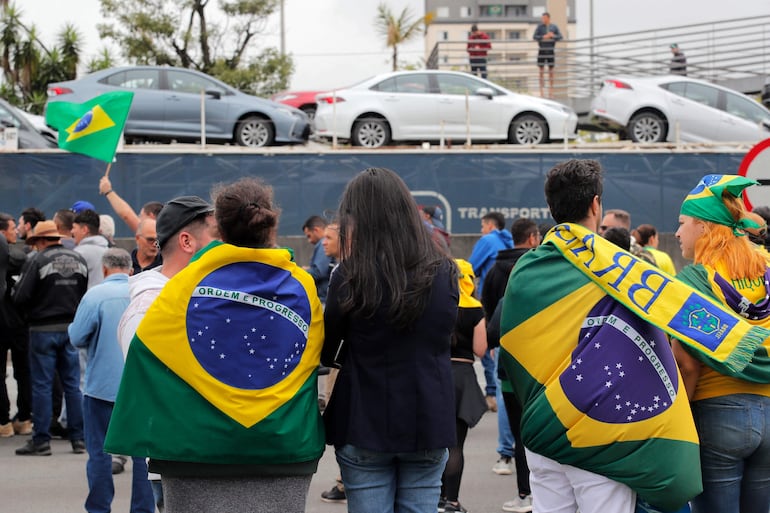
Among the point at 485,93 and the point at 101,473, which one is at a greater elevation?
the point at 485,93

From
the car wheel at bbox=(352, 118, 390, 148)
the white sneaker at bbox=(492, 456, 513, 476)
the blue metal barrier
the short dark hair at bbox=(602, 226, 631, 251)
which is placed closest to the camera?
the short dark hair at bbox=(602, 226, 631, 251)

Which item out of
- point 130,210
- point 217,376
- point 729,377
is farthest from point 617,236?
point 130,210

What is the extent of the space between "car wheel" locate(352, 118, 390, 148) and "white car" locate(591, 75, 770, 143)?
501 cm

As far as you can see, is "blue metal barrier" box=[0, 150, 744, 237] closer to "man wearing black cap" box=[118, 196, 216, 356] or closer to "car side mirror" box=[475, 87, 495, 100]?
"car side mirror" box=[475, 87, 495, 100]

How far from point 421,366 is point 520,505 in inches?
138

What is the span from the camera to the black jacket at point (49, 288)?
8688 mm

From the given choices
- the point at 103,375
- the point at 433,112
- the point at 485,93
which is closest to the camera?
the point at 103,375

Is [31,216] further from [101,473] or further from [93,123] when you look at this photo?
[101,473]

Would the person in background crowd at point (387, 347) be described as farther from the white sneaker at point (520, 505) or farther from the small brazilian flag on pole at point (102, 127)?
the small brazilian flag on pole at point (102, 127)

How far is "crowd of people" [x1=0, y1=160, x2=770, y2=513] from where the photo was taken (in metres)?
3.45

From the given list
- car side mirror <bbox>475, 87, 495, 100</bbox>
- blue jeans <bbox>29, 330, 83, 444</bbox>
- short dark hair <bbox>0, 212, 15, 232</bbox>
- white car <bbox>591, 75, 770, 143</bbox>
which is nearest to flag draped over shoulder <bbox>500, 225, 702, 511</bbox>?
blue jeans <bbox>29, 330, 83, 444</bbox>

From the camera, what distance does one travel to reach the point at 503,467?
7953mm

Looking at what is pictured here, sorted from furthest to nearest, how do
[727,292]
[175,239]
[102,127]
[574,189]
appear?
[102,127], [175,239], [727,292], [574,189]

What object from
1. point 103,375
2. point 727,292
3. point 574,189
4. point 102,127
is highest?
point 102,127
